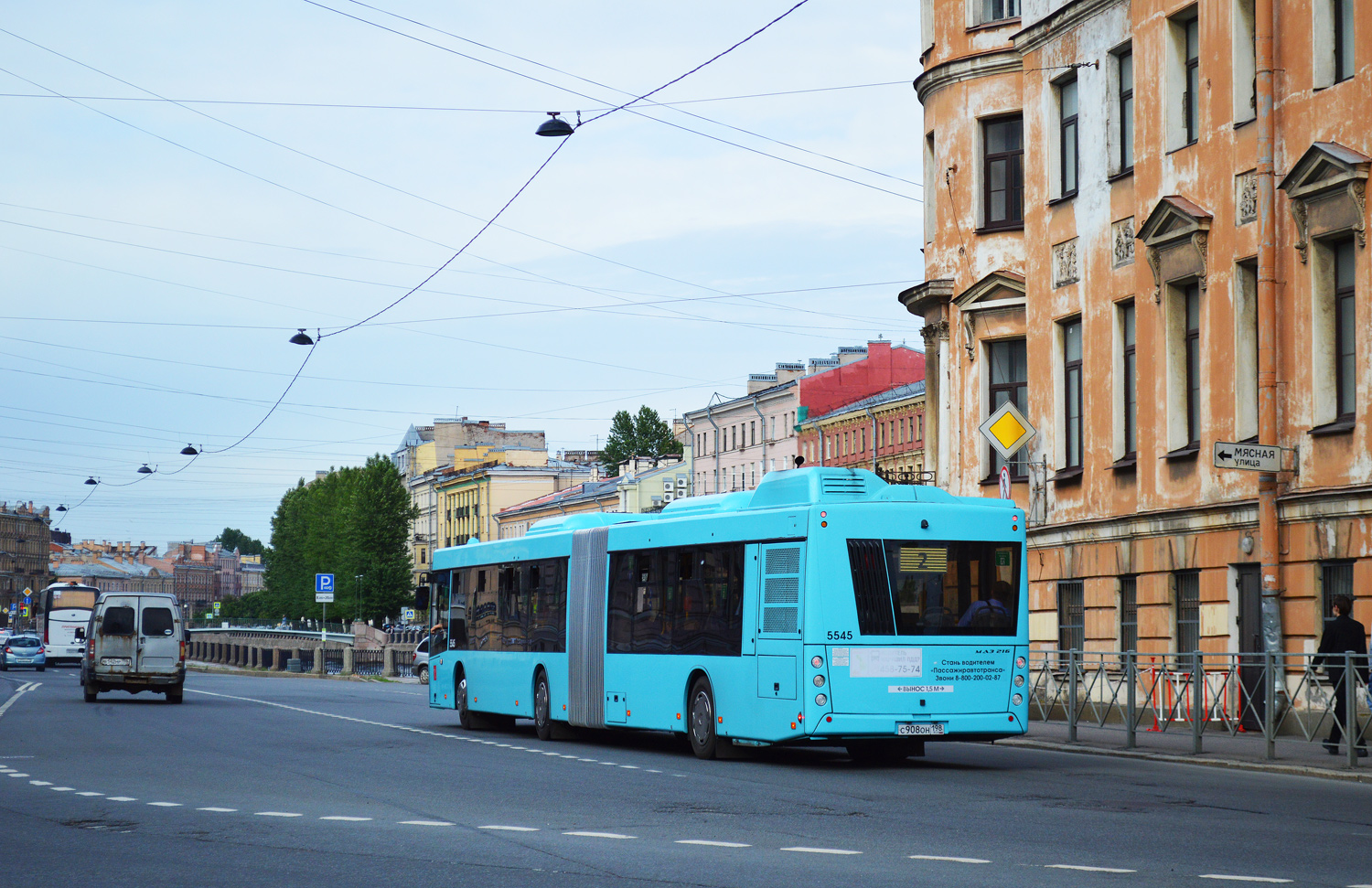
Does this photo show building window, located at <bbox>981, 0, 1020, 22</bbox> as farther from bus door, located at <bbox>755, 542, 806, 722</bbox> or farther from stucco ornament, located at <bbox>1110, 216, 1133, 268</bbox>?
bus door, located at <bbox>755, 542, 806, 722</bbox>

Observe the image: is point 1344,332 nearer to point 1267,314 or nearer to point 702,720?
point 1267,314

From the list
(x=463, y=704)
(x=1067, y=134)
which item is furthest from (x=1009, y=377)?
(x=463, y=704)

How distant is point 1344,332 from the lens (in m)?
24.1

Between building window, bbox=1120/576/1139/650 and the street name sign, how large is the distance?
6.68m

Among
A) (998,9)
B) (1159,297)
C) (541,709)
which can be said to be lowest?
(541,709)

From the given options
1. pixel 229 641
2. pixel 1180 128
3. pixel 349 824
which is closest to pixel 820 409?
pixel 229 641

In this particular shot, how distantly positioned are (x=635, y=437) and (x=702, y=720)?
118605mm

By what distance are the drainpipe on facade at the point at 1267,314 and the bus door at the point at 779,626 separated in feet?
23.5

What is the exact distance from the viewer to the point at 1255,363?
2614cm

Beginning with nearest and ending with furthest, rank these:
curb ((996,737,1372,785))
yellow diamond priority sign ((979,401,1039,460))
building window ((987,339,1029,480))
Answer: curb ((996,737,1372,785))
yellow diamond priority sign ((979,401,1039,460))
building window ((987,339,1029,480))

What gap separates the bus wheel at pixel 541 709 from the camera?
26.7 m

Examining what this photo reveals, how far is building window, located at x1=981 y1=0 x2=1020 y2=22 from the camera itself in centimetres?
3525

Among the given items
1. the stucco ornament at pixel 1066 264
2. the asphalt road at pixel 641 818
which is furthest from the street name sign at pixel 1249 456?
the stucco ornament at pixel 1066 264

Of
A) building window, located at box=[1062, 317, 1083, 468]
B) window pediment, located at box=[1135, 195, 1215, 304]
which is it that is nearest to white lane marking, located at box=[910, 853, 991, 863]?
window pediment, located at box=[1135, 195, 1215, 304]
